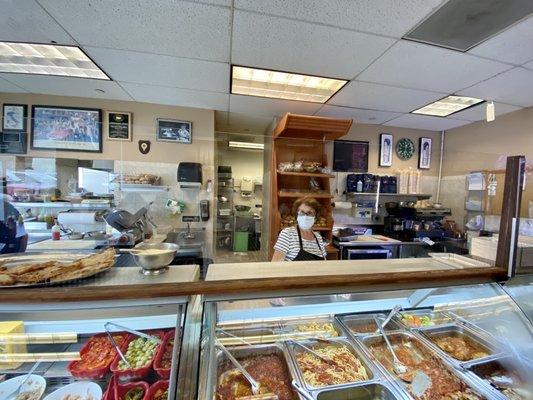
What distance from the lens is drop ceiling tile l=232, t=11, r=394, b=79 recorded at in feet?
5.57

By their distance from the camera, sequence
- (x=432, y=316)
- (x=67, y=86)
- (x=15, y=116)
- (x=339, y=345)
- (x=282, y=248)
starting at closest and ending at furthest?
(x=339, y=345), (x=432, y=316), (x=282, y=248), (x=67, y=86), (x=15, y=116)

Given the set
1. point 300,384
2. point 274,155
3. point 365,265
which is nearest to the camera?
point 300,384

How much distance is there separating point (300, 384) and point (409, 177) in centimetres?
384

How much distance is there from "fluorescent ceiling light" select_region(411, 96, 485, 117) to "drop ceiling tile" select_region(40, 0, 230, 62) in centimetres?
285

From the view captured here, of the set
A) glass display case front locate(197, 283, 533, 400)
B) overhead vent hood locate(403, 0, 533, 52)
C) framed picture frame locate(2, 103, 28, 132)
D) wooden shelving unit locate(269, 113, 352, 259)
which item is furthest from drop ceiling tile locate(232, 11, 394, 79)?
framed picture frame locate(2, 103, 28, 132)

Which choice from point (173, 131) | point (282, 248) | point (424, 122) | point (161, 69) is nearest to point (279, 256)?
point (282, 248)

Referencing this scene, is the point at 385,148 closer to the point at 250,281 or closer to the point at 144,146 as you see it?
the point at 144,146

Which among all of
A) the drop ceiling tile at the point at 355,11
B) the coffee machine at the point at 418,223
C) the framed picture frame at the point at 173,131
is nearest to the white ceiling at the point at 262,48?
the drop ceiling tile at the point at 355,11

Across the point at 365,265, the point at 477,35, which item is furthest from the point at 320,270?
the point at 477,35

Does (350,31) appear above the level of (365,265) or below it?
above

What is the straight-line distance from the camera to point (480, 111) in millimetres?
3270

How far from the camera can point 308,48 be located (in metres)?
1.95

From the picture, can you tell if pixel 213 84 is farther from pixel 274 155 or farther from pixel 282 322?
pixel 282 322

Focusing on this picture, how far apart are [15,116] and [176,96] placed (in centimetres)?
220
